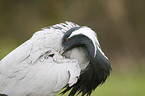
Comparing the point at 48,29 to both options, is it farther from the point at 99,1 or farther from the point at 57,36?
the point at 99,1

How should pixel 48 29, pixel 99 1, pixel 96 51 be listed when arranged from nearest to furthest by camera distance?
pixel 96 51, pixel 48 29, pixel 99 1

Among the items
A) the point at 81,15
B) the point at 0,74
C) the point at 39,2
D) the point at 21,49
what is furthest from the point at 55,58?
the point at 39,2

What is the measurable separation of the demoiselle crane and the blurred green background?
9.77 feet

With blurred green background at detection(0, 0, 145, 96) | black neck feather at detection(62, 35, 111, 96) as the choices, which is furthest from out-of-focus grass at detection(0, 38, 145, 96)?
black neck feather at detection(62, 35, 111, 96)

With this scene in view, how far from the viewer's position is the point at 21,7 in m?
6.99

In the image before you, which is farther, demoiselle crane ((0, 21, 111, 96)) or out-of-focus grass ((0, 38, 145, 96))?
out-of-focus grass ((0, 38, 145, 96))

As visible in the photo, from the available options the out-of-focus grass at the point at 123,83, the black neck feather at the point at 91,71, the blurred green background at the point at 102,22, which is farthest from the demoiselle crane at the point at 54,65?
the blurred green background at the point at 102,22

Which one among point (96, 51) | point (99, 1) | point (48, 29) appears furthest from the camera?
point (99, 1)

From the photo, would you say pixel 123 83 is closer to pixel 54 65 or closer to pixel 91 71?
pixel 91 71

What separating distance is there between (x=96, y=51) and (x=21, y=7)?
4985 millimetres

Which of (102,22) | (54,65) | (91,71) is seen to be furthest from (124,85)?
(54,65)

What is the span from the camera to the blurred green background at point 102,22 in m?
5.98

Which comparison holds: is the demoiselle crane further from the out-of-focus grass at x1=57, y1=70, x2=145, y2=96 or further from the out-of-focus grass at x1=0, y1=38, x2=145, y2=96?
the out-of-focus grass at x1=57, y1=70, x2=145, y2=96

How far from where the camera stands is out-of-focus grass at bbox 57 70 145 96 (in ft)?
14.9
